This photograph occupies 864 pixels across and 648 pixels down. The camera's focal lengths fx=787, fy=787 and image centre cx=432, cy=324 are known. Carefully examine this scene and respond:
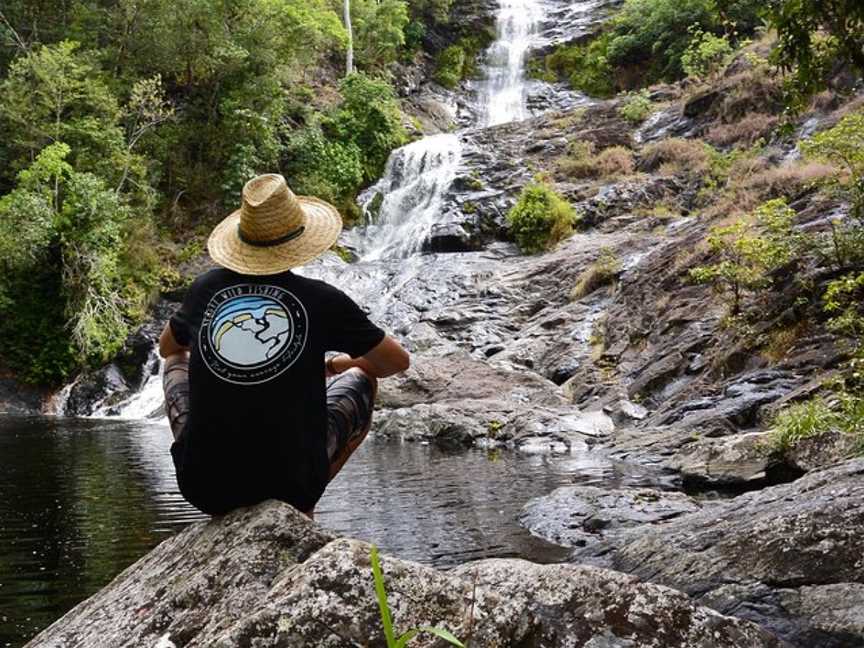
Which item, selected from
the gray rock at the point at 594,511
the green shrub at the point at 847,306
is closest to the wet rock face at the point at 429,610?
the gray rock at the point at 594,511

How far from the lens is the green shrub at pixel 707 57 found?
86.4 feet

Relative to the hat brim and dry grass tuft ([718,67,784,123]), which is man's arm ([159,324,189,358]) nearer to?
the hat brim

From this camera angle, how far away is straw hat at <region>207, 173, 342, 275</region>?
10.9 feet

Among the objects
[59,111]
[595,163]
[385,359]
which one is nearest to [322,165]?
[59,111]

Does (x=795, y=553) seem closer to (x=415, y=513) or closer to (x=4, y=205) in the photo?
(x=415, y=513)

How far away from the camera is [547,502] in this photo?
7531mm

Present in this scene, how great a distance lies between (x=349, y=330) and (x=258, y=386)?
1.49 feet

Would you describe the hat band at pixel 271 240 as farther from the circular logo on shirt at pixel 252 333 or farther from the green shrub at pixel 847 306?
the green shrub at pixel 847 306

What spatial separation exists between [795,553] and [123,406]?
20.0 m

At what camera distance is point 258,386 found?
10.2 feet

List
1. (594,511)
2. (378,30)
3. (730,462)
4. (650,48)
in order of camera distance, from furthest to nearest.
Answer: (378,30) < (650,48) < (730,462) < (594,511)

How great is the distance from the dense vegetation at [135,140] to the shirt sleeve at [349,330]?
19570 mm

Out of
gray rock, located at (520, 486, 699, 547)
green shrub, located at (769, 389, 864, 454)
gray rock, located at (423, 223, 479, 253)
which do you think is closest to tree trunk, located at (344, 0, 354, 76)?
gray rock, located at (423, 223, 479, 253)

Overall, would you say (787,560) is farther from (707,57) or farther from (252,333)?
(707,57)
